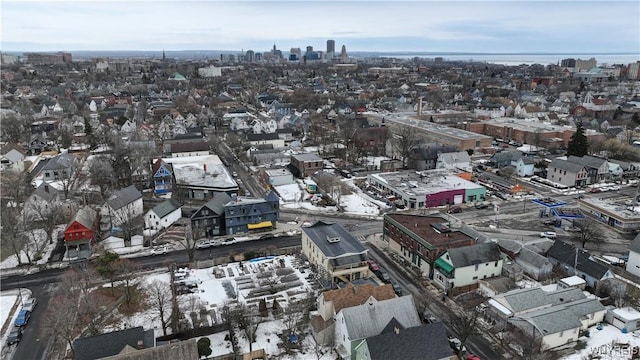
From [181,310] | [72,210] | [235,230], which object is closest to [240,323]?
[181,310]

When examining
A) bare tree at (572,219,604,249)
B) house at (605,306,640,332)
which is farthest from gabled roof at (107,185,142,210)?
bare tree at (572,219,604,249)

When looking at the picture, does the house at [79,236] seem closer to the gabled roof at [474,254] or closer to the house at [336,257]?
the house at [336,257]

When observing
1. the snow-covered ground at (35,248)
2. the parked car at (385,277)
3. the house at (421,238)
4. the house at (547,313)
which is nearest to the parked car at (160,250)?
the snow-covered ground at (35,248)

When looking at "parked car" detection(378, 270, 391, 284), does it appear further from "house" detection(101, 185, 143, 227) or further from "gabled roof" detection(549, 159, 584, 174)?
"gabled roof" detection(549, 159, 584, 174)

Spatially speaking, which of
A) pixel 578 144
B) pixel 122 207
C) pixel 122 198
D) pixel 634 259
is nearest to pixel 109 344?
pixel 122 207

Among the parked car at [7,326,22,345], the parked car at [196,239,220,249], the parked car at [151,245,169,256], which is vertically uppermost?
the parked car at [196,239,220,249]

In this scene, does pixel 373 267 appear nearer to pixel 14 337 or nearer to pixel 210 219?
pixel 210 219
